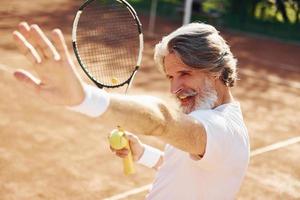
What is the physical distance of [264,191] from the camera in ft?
21.4

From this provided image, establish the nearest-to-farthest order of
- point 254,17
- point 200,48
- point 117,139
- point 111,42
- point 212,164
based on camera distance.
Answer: point 212,164
point 200,48
point 117,139
point 111,42
point 254,17

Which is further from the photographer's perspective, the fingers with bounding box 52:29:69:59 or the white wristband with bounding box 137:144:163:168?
the white wristband with bounding box 137:144:163:168

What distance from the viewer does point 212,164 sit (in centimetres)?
249

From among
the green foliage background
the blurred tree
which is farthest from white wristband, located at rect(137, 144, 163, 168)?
the blurred tree

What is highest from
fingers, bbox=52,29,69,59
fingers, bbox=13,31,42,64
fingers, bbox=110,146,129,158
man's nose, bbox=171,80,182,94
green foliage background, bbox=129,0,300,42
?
fingers, bbox=52,29,69,59

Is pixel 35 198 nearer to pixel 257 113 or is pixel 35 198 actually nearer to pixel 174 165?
pixel 174 165

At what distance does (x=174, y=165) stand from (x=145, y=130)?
67cm

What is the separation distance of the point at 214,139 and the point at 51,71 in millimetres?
929

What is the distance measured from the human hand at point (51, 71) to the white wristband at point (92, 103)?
0.03 meters

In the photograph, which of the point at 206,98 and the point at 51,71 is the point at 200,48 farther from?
the point at 51,71

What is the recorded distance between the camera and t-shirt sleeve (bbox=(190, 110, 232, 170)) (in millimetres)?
2379

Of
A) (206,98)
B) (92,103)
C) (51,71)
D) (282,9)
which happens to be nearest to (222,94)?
(206,98)

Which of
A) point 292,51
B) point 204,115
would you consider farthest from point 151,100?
point 292,51

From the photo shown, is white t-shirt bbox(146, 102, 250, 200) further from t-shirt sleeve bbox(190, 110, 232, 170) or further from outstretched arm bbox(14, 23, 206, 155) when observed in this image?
outstretched arm bbox(14, 23, 206, 155)
